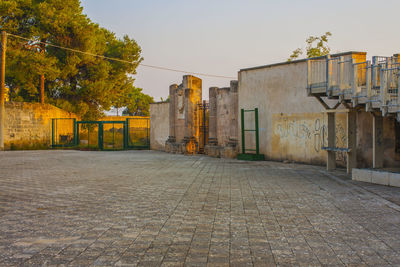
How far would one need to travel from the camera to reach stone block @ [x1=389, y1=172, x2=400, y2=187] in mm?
7984

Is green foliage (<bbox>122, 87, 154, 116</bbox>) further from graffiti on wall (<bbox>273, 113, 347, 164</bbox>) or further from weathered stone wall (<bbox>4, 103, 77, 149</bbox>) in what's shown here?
graffiti on wall (<bbox>273, 113, 347, 164</bbox>)

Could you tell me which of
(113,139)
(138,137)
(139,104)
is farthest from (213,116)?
(139,104)

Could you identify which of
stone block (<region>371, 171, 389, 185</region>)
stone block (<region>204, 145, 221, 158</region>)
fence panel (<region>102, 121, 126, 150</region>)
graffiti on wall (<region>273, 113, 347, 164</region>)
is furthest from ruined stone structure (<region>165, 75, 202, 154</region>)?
stone block (<region>371, 171, 389, 185</region>)

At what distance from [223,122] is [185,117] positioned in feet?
10.1

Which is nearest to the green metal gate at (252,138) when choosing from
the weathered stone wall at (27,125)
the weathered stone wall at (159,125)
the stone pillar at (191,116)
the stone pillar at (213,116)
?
the stone pillar at (213,116)

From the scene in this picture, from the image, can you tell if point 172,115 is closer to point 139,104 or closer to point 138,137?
point 138,137

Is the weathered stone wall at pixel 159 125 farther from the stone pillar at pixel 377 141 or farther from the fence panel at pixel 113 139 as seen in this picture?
the stone pillar at pixel 377 141

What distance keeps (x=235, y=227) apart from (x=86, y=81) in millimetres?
27086

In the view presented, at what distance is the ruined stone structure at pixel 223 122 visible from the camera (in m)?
16.4

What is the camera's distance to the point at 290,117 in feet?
45.6

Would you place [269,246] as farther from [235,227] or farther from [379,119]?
[379,119]

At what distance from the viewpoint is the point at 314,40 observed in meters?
36.0

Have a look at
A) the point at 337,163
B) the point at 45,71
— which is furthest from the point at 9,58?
the point at 337,163

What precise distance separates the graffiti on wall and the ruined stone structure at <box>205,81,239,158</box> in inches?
102
